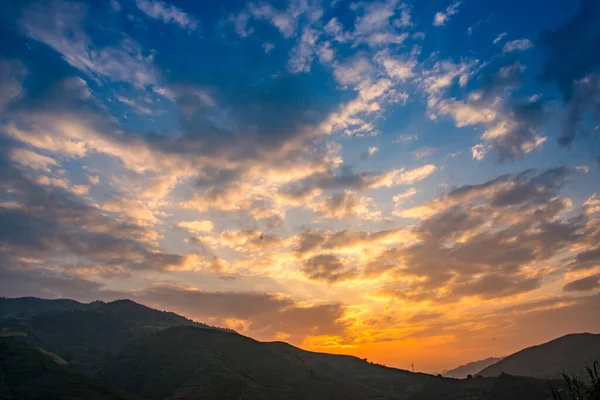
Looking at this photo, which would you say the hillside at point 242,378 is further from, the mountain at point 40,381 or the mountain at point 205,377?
the mountain at point 40,381

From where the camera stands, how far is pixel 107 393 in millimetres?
89750

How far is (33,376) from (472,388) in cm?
13512

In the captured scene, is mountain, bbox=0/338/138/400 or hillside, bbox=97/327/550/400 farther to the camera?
hillside, bbox=97/327/550/400

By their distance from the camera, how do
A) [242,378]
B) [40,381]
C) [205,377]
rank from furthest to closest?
[205,377]
[242,378]
[40,381]

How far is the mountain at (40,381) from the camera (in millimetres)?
87250

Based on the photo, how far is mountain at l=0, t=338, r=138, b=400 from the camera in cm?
8725

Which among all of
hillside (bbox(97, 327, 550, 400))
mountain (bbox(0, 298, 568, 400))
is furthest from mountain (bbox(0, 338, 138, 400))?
hillside (bbox(97, 327, 550, 400))

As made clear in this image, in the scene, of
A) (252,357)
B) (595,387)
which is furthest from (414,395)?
(595,387)

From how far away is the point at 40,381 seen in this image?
98125mm

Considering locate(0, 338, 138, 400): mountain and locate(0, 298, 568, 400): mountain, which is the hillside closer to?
locate(0, 298, 568, 400): mountain

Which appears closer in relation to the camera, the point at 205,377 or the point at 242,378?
the point at 242,378

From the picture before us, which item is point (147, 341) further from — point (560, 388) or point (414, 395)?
point (560, 388)

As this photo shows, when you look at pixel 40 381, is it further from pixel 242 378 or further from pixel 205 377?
pixel 242 378

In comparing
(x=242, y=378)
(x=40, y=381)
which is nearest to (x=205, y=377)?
(x=242, y=378)
